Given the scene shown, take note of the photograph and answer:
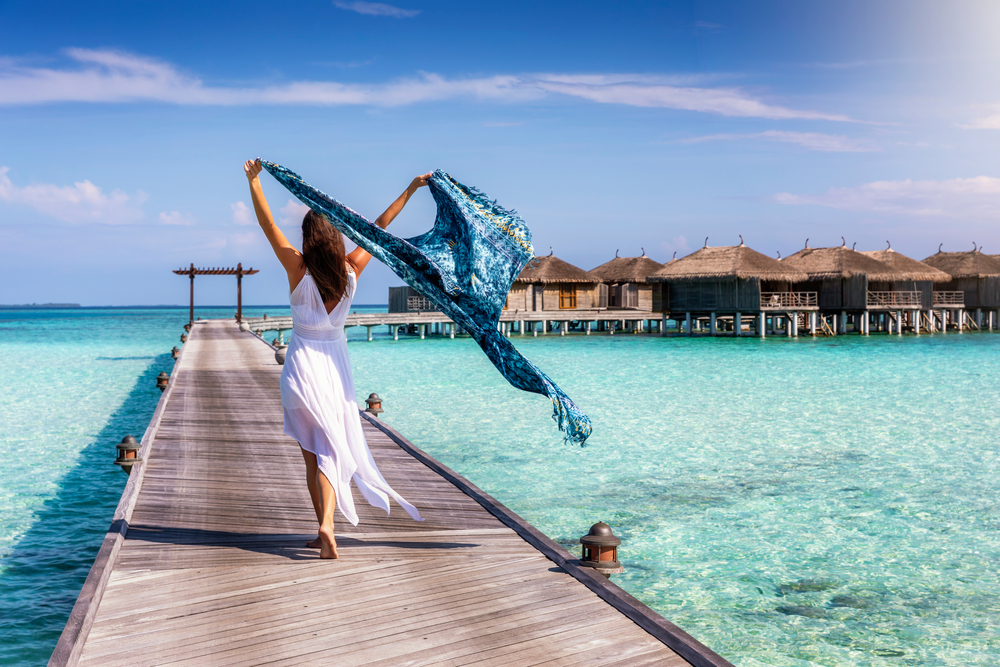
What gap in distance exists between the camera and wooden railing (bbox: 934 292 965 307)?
1769 inches

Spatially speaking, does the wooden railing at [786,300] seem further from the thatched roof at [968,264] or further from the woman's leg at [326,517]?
the woman's leg at [326,517]

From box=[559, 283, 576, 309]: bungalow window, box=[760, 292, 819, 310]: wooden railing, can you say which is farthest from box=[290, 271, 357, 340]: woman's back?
box=[559, 283, 576, 309]: bungalow window

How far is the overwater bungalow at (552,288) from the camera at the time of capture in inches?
1695

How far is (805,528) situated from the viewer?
7.60m

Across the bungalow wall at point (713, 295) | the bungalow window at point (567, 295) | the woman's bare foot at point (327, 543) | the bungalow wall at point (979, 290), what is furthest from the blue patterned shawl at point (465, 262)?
the bungalow wall at point (979, 290)

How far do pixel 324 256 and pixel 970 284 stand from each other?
174ft

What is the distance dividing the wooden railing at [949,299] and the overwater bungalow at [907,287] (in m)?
0.65

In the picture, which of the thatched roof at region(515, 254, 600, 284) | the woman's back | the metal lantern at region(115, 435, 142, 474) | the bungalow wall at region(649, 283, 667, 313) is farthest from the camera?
the thatched roof at region(515, 254, 600, 284)

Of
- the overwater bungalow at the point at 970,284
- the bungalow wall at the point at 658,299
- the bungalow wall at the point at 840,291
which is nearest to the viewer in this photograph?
the bungalow wall at the point at 840,291

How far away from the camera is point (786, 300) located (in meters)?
40.4

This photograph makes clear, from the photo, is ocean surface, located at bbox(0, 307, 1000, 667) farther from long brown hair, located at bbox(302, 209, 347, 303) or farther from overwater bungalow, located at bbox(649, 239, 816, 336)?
overwater bungalow, located at bbox(649, 239, 816, 336)

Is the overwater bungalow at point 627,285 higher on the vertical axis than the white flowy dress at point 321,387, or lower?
higher

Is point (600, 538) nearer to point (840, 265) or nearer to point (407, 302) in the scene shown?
point (840, 265)

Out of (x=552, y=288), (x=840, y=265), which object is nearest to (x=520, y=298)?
(x=552, y=288)
